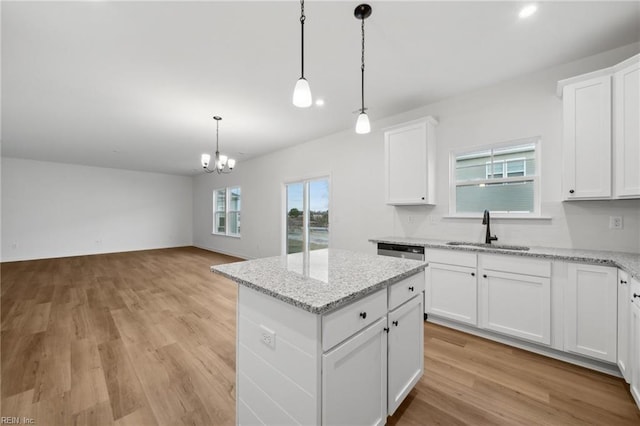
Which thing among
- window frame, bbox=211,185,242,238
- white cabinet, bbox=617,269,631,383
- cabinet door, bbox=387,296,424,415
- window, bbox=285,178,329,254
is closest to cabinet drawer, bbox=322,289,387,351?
cabinet door, bbox=387,296,424,415

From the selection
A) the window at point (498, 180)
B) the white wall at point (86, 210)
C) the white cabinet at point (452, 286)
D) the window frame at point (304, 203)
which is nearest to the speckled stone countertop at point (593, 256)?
the white cabinet at point (452, 286)

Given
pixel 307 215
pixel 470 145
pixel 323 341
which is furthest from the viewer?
pixel 307 215

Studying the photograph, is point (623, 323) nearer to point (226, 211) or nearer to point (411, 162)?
point (411, 162)

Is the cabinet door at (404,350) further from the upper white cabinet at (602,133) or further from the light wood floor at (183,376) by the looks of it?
the upper white cabinet at (602,133)

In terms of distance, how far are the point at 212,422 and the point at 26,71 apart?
368 cm

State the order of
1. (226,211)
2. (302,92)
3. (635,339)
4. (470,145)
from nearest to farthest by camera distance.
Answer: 1. (302,92)
2. (635,339)
3. (470,145)
4. (226,211)

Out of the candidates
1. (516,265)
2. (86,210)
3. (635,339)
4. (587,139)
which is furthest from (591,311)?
(86,210)

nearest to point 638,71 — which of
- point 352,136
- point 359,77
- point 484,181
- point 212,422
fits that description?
point 484,181

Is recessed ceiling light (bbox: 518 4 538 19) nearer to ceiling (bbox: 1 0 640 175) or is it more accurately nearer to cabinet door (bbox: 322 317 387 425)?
ceiling (bbox: 1 0 640 175)

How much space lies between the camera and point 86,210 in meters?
7.48

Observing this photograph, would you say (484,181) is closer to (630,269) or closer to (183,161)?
(630,269)

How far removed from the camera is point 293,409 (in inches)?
44.6

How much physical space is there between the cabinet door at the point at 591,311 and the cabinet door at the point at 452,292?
0.69 meters

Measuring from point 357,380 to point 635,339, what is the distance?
1.91 meters
